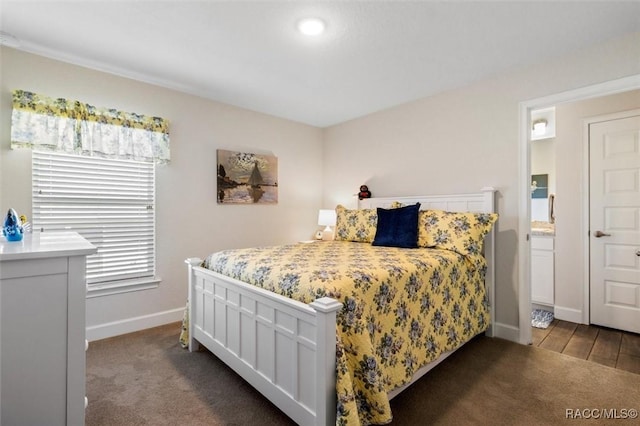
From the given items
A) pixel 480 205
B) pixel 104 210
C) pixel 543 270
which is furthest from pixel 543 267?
pixel 104 210

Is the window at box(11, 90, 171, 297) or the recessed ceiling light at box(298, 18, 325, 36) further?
the window at box(11, 90, 171, 297)

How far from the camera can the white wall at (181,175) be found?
241cm

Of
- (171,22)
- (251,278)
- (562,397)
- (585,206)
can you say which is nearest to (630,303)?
(585,206)

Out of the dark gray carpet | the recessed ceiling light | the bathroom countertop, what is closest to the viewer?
the dark gray carpet

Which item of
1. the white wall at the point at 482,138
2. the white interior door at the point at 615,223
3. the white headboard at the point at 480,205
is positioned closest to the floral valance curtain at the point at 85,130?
the white wall at the point at 482,138

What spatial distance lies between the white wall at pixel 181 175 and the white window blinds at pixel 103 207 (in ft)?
0.33

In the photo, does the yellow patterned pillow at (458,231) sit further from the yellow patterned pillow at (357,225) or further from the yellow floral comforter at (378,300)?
the yellow patterned pillow at (357,225)

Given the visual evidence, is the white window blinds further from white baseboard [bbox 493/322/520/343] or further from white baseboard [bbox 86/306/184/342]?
white baseboard [bbox 493/322/520/343]

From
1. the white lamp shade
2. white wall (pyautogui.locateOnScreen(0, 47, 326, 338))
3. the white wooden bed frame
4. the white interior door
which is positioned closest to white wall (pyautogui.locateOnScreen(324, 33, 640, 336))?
the white interior door

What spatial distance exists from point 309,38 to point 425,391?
2533 millimetres

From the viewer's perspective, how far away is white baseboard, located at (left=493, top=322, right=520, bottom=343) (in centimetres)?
271

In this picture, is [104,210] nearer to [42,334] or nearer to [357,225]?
[42,334]

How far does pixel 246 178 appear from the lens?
148 inches

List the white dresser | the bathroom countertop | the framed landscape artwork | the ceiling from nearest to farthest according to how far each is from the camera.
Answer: the white dresser, the ceiling, the bathroom countertop, the framed landscape artwork
